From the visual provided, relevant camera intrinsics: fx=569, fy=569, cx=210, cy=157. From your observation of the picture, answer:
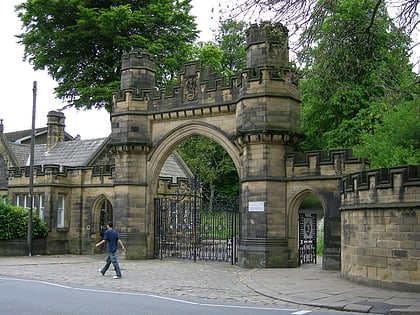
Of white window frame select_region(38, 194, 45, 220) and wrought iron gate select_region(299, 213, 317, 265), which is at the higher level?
white window frame select_region(38, 194, 45, 220)

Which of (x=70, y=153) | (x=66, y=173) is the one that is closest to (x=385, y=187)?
(x=66, y=173)

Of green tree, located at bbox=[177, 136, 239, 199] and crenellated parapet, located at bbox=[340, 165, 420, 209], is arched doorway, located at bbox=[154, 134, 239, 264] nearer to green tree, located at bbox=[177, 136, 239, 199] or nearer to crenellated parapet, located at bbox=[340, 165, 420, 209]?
crenellated parapet, located at bbox=[340, 165, 420, 209]

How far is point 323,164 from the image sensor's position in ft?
59.7

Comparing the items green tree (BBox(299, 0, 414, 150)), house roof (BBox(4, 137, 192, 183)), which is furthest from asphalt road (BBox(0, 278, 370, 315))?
house roof (BBox(4, 137, 192, 183))

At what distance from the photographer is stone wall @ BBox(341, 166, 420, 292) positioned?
39.8ft

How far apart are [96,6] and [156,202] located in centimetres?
1533

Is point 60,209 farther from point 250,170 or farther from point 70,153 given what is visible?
point 250,170

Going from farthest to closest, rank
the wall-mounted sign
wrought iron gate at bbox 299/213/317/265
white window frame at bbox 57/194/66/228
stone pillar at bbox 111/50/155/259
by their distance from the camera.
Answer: white window frame at bbox 57/194/66/228 → stone pillar at bbox 111/50/155/259 → wrought iron gate at bbox 299/213/317/265 → the wall-mounted sign

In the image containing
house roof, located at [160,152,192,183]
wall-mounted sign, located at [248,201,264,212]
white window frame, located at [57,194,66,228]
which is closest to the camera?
wall-mounted sign, located at [248,201,264,212]

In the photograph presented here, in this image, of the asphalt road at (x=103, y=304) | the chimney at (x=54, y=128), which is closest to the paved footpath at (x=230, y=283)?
the asphalt road at (x=103, y=304)

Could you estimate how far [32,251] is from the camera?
2422cm

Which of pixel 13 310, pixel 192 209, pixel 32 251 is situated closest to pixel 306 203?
pixel 192 209

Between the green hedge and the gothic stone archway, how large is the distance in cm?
448

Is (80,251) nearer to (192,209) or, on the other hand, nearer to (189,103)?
(192,209)
